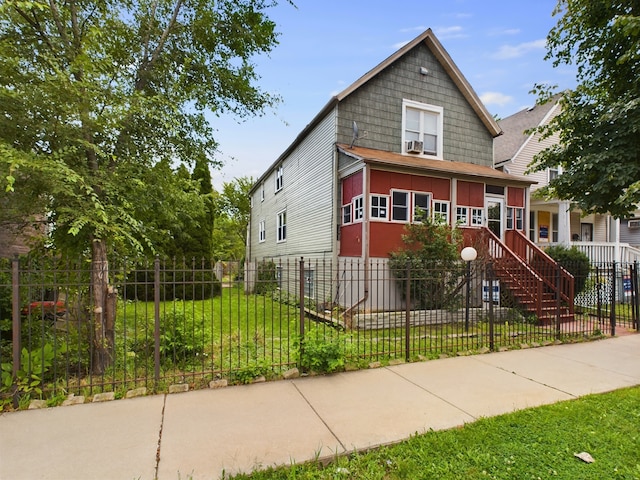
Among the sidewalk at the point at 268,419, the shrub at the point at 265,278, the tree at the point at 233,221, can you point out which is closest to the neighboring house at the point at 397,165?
the shrub at the point at 265,278

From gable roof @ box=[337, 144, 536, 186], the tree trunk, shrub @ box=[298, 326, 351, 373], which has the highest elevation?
gable roof @ box=[337, 144, 536, 186]

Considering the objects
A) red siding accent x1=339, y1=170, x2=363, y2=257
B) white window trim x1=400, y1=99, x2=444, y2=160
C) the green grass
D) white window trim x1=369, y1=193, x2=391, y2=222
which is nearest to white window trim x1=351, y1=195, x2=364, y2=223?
red siding accent x1=339, y1=170, x2=363, y2=257

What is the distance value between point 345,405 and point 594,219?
21.3m

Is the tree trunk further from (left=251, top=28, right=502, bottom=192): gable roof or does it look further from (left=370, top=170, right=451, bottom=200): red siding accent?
(left=251, top=28, right=502, bottom=192): gable roof

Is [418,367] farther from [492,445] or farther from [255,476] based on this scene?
[255,476]

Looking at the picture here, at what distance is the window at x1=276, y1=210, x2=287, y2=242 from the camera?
1686cm

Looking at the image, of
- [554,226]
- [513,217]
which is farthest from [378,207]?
[554,226]

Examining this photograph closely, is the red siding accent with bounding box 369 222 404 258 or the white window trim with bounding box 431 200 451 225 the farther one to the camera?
the white window trim with bounding box 431 200 451 225

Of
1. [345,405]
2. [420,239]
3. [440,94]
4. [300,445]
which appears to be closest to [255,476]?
[300,445]

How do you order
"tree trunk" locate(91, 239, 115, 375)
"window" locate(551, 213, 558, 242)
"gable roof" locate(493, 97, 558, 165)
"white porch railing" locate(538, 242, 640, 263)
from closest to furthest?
"tree trunk" locate(91, 239, 115, 375)
"white porch railing" locate(538, 242, 640, 263)
"gable roof" locate(493, 97, 558, 165)
"window" locate(551, 213, 558, 242)

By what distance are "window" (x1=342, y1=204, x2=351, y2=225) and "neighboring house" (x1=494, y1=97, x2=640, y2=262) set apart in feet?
24.5

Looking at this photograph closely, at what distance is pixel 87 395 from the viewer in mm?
4293

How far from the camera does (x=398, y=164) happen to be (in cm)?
998

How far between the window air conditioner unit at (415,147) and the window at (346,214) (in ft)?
10.5
